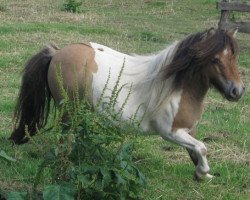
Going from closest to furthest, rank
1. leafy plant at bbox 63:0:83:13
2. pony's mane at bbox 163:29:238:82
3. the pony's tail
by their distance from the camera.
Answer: pony's mane at bbox 163:29:238:82 < the pony's tail < leafy plant at bbox 63:0:83:13

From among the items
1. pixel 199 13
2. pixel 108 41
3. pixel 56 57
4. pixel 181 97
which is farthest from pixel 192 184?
pixel 199 13

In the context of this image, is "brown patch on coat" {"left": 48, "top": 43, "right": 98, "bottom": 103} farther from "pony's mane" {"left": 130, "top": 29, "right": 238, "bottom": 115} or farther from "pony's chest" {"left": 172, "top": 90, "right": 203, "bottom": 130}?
"pony's chest" {"left": 172, "top": 90, "right": 203, "bottom": 130}

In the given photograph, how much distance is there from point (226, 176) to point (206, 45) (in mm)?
1290

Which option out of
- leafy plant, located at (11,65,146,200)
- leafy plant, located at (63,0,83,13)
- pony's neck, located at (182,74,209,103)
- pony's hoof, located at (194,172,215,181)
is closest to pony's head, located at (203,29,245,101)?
pony's neck, located at (182,74,209,103)

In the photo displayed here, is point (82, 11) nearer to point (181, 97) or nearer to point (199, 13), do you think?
point (199, 13)

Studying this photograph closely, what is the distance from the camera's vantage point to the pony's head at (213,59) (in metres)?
5.57

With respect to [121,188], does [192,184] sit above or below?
below

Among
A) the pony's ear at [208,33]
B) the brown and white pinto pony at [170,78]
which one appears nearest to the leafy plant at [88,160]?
the brown and white pinto pony at [170,78]

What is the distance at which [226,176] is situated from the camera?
593 centimetres

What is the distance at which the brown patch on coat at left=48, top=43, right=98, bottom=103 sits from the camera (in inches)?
231

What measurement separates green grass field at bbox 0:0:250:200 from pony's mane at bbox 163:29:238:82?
2.31ft

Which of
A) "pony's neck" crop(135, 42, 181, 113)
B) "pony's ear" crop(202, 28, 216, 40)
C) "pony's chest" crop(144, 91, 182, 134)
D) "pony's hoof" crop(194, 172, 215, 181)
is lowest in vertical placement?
"pony's hoof" crop(194, 172, 215, 181)

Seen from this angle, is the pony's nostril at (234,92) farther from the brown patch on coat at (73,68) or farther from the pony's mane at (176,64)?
the brown patch on coat at (73,68)

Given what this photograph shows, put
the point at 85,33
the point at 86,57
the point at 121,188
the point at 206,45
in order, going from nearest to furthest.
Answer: the point at 121,188, the point at 206,45, the point at 86,57, the point at 85,33
